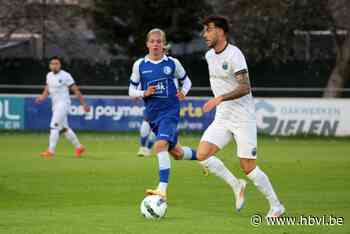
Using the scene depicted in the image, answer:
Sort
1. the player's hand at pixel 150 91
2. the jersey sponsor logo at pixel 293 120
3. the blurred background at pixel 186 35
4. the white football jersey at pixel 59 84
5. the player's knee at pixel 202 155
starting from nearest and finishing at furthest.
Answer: the player's knee at pixel 202 155 < the player's hand at pixel 150 91 < the white football jersey at pixel 59 84 < the jersey sponsor logo at pixel 293 120 < the blurred background at pixel 186 35

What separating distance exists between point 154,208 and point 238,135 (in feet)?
4.42

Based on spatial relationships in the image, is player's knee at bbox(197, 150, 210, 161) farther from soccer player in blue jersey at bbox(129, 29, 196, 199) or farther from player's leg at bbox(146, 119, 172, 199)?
soccer player in blue jersey at bbox(129, 29, 196, 199)

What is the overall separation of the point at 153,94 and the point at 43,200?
7.68 feet

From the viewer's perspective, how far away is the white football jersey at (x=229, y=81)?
12.4 metres

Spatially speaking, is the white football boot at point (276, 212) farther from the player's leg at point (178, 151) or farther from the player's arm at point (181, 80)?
the player's arm at point (181, 80)

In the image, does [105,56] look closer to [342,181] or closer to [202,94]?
[202,94]

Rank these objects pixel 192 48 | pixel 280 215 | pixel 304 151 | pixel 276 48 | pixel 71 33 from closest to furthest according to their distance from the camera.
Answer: pixel 280 215, pixel 304 151, pixel 276 48, pixel 71 33, pixel 192 48

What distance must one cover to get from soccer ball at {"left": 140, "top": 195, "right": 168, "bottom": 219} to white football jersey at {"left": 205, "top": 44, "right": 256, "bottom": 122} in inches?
52.7

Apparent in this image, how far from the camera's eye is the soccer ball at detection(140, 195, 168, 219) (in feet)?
40.1

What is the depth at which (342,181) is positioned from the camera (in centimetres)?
1812

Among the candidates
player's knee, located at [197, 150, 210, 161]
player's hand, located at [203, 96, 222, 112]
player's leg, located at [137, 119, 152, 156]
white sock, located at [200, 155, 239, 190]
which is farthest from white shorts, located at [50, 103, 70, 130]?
player's hand, located at [203, 96, 222, 112]

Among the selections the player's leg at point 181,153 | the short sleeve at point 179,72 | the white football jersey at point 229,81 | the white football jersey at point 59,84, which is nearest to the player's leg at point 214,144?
the white football jersey at point 229,81

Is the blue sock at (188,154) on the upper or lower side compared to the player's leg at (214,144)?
lower

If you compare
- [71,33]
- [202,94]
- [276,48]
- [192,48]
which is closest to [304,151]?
[202,94]
